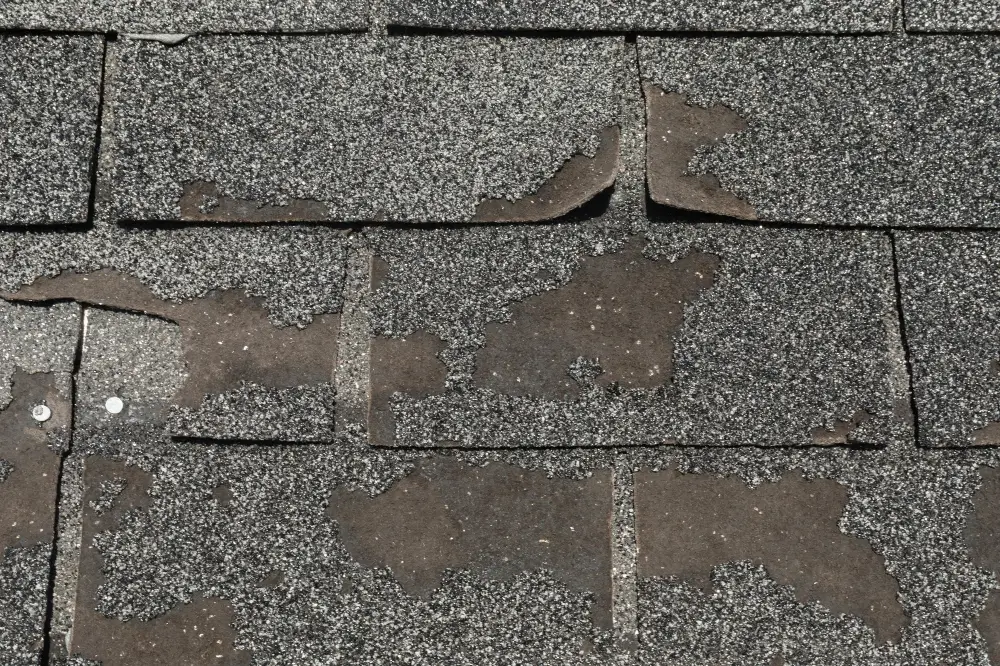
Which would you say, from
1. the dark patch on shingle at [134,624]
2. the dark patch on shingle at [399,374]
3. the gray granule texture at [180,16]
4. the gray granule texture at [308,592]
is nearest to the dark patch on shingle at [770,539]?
the gray granule texture at [308,592]

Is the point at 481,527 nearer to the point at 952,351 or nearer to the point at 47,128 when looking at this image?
the point at 952,351

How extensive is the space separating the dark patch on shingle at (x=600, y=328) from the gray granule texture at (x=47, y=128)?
2.31 ft

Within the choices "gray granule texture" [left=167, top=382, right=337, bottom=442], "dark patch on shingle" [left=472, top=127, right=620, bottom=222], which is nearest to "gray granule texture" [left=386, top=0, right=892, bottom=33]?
"dark patch on shingle" [left=472, top=127, right=620, bottom=222]

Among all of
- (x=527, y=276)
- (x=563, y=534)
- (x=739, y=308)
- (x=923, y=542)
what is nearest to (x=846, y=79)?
(x=739, y=308)

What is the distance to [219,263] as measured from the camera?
4.04 feet

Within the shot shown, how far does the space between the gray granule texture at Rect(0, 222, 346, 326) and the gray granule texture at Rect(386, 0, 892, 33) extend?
403 millimetres

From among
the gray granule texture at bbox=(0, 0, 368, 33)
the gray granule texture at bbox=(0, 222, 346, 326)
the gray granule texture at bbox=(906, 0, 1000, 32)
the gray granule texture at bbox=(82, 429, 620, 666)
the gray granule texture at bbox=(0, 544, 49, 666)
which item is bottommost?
the gray granule texture at bbox=(0, 544, 49, 666)

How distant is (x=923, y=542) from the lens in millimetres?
1220

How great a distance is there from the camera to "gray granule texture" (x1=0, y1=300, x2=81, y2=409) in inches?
48.4

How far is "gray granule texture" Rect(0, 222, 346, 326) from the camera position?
1.23 metres

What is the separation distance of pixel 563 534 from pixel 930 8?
1035mm

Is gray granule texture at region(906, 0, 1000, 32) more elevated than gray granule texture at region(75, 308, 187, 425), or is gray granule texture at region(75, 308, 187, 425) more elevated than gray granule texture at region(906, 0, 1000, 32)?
gray granule texture at region(906, 0, 1000, 32)

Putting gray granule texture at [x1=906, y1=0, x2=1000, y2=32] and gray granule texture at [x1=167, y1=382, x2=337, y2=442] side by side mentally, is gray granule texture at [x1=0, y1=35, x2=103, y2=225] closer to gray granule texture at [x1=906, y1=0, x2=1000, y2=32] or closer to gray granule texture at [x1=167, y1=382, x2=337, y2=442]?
gray granule texture at [x1=167, y1=382, x2=337, y2=442]

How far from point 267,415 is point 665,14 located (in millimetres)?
906
